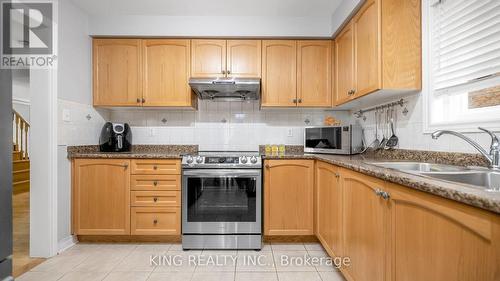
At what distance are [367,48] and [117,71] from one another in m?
2.44

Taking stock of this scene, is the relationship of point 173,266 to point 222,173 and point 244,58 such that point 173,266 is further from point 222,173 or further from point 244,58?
point 244,58

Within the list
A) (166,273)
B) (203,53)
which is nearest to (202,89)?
(203,53)

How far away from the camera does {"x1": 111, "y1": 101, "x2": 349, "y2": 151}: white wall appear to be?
288cm

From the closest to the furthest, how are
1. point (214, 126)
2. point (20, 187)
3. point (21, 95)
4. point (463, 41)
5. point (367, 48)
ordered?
point (463, 41) → point (367, 48) → point (214, 126) → point (20, 187) → point (21, 95)

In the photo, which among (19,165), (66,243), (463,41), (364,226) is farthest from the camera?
(19,165)

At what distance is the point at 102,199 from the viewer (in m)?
2.27

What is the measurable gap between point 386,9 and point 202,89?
171 cm

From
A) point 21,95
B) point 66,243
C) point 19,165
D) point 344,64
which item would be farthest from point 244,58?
point 21,95

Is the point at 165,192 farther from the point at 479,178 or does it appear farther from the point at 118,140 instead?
the point at 479,178

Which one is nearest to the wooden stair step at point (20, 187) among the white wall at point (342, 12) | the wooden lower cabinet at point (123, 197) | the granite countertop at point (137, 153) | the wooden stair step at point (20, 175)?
the wooden stair step at point (20, 175)

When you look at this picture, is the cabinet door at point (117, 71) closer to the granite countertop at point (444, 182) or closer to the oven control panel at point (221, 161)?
the oven control panel at point (221, 161)

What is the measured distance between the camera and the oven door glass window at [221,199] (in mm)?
2232

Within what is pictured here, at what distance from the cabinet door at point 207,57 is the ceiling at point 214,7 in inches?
11.3

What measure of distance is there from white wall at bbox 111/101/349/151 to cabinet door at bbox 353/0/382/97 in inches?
38.6
